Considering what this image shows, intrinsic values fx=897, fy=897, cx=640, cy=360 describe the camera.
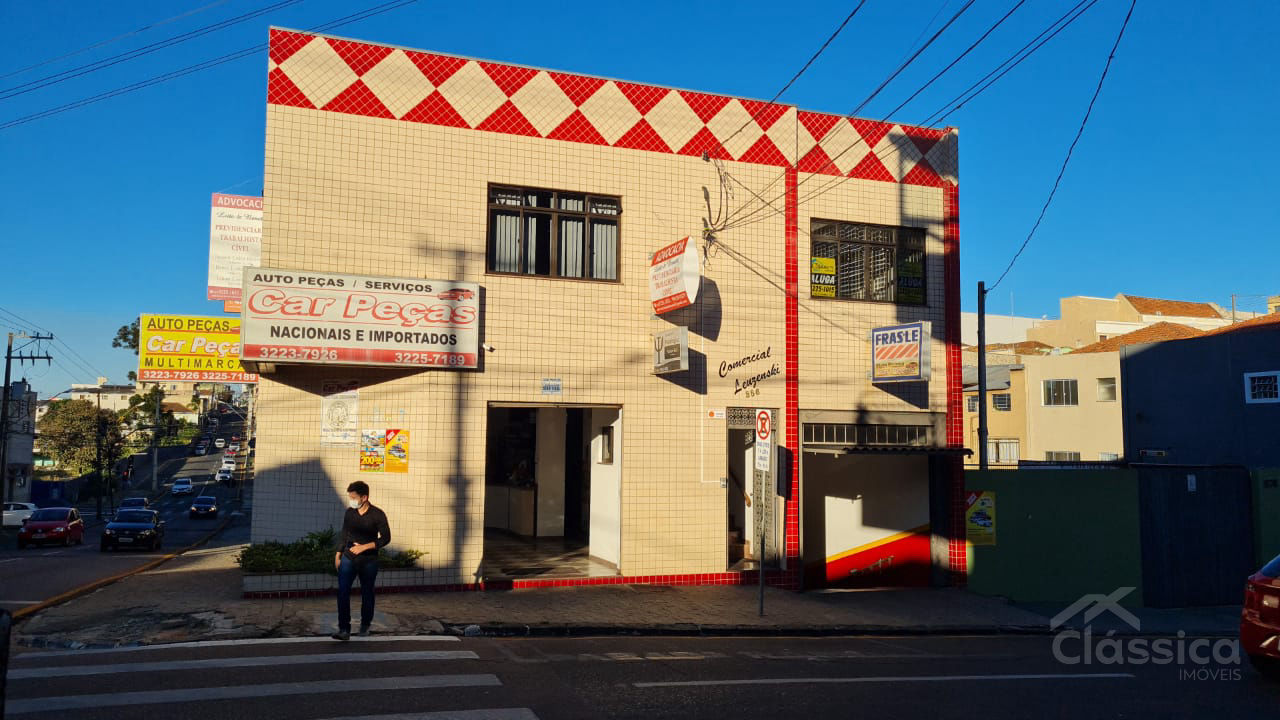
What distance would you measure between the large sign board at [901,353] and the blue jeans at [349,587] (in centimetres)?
911

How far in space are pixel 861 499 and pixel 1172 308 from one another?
58.8 m

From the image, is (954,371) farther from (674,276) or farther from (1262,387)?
(1262,387)

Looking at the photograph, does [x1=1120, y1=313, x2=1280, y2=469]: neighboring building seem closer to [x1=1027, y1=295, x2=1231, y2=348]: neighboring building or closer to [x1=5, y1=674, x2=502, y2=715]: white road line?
[x1=1027, y1=295, x2=1231, y2=348]: neighboring building

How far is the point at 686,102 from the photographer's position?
598 inches

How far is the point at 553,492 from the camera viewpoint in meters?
19.8

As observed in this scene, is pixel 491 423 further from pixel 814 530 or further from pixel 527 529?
pixel 814 530

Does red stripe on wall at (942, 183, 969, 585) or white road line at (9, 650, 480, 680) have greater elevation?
red stripe on wall at (942, 183, 969, 585)

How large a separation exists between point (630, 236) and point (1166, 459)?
1339 inches

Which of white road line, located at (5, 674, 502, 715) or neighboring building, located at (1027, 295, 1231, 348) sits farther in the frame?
neighboring building, located at (1027, 295, 1231, 348)

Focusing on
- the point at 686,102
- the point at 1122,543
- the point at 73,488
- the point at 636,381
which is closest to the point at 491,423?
the point at 636,381

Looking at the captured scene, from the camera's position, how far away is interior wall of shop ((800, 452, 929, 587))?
54.2 feet

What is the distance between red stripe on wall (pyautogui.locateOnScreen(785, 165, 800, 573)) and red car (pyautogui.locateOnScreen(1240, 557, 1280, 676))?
7200mm

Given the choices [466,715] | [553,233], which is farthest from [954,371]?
[466,715]

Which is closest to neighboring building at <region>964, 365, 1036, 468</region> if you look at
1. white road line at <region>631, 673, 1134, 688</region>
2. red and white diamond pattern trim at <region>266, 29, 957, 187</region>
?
red and white diamond pattern trim at <region>266, 29, 957, 187</region>
